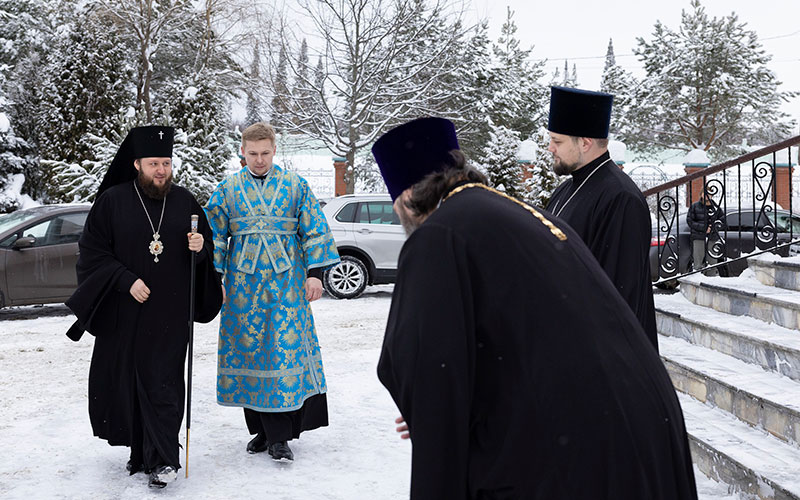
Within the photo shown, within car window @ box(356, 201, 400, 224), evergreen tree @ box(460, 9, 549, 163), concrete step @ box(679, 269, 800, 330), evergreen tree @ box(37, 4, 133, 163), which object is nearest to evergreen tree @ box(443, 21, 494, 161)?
evergreen tree @ box(460, 9, 549, 163)

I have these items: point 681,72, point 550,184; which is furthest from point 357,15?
point 681,72

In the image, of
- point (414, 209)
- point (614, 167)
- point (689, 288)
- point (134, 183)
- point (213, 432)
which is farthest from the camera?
point (689, 288)

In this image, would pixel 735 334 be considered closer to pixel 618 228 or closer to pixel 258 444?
pixel 618 228

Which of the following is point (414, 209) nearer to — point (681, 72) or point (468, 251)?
point (468, 251)

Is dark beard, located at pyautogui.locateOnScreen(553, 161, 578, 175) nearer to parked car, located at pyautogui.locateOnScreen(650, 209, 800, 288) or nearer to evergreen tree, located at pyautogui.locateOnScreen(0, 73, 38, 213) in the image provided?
parked car, located at pyautogui.locateOnScreen(650, 209, 800, 288)

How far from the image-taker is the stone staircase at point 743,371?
4.01 m

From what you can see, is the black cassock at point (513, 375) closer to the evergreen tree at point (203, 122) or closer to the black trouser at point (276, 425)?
the black trouser at point (276, 425)

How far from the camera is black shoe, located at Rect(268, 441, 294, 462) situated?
15.4ft

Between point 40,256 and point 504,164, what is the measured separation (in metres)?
14.2

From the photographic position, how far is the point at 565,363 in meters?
1.58

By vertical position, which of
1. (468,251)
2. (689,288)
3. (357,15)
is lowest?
(689,288)

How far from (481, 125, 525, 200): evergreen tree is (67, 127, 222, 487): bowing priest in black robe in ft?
57.4

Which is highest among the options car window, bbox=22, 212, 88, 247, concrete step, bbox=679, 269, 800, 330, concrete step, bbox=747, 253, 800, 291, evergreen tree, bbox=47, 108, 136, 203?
evergreen tree, bbox=47, 108, 136, 203

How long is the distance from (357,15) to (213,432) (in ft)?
55.2
